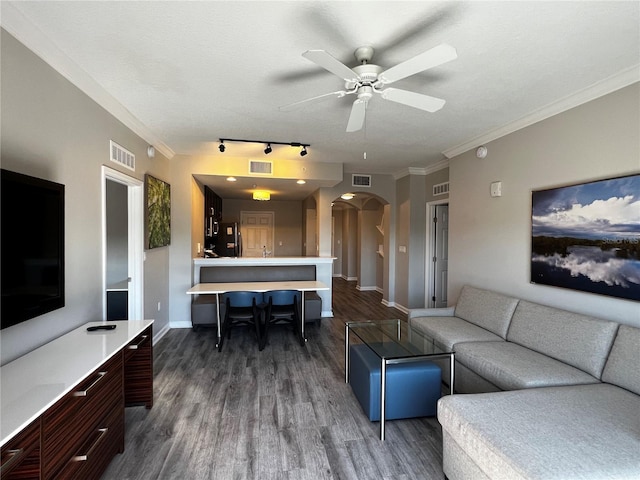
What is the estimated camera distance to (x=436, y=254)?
559 cm

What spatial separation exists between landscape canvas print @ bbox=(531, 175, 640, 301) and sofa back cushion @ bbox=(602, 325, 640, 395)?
321mm

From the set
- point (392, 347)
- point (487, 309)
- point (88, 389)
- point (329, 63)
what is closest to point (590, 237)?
Answer: point (487, 309)

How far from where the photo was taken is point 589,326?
2305 mm

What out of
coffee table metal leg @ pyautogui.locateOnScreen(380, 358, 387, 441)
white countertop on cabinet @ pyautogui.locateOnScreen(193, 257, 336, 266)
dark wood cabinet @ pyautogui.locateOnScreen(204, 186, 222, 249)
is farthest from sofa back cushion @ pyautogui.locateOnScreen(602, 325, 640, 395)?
dark wood cabinet @ pyautogui.locateOnScreen(204, 186, 222, 249)

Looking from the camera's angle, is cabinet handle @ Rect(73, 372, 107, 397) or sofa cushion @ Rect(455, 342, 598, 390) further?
sofa cushion @ Rect(455, 342, 598, 390)

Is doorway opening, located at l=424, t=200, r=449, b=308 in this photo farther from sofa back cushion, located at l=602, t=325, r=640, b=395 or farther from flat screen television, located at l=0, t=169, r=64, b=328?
flat screen television, located at l=0, t=169, r=64, b=328

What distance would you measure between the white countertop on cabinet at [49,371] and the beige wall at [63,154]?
0.13m

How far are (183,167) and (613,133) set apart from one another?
5025 mm

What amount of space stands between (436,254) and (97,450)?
17.2ft

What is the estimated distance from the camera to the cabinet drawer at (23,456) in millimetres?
1066

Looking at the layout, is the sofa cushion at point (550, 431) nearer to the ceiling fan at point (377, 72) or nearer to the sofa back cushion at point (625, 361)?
the sofa back cushion at point (625, 361)

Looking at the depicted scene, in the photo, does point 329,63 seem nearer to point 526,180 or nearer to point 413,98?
point 413,98

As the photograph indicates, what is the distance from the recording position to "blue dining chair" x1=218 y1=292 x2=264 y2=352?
154 inches

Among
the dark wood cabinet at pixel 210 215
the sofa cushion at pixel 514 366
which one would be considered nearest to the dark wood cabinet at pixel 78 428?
the sofa cushion at pixel 514 366
